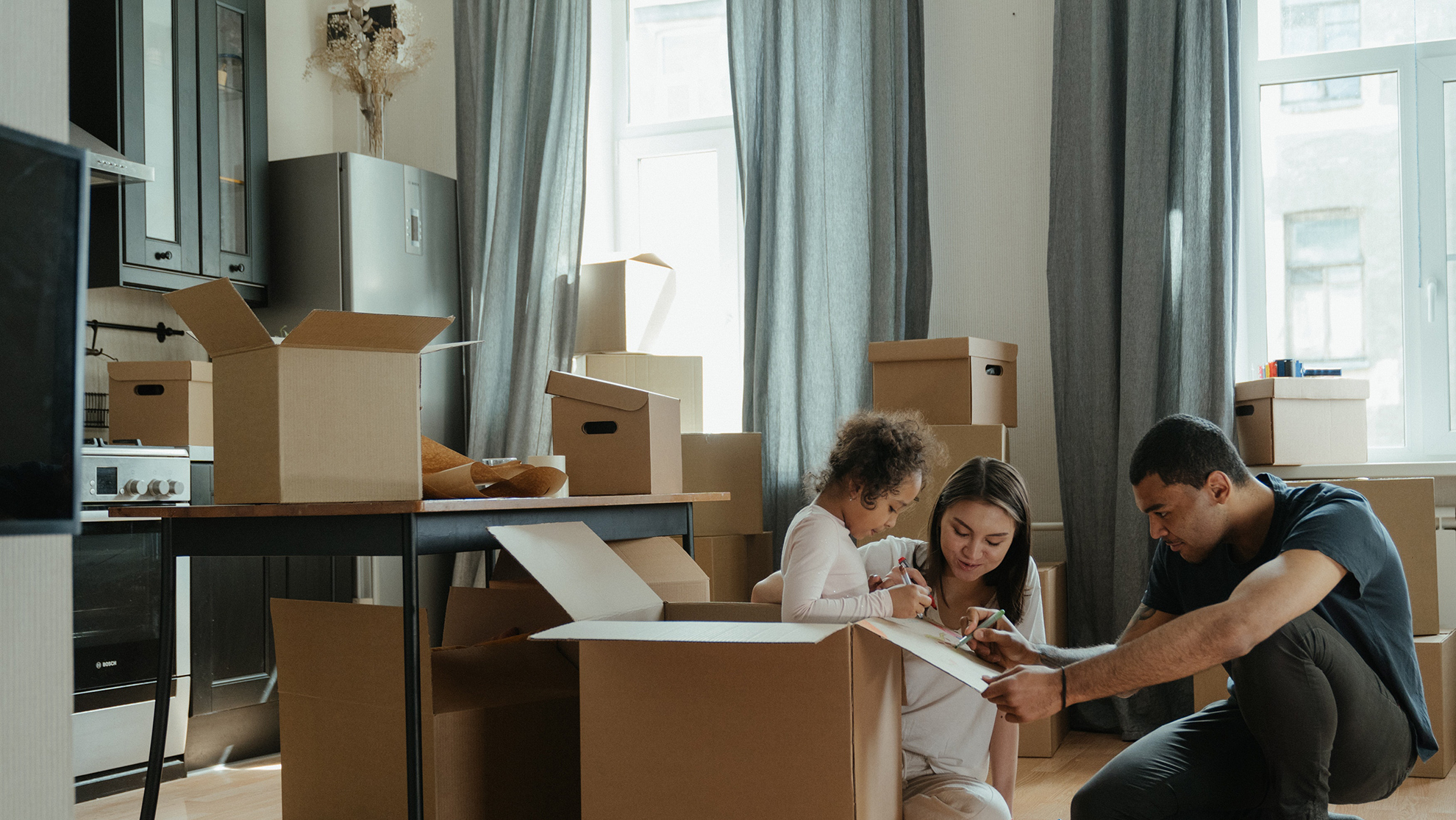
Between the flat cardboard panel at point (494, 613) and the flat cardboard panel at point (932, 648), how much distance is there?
3.11ft

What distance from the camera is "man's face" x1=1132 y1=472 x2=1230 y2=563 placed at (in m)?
1.63

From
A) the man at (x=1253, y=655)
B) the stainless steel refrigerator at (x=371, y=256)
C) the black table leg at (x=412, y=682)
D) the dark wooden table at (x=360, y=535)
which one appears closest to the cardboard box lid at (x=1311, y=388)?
the man at (x=1253, y=655)

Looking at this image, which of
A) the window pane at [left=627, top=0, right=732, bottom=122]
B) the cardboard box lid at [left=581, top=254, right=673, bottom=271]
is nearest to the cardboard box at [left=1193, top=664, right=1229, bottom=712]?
the cardboard box lid at [left=581, top=254, right=673, bottom=271]

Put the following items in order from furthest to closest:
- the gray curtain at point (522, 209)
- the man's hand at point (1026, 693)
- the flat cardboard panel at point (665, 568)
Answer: the gray curtain at point (522, 209) → the flat cardboard panel at point (665, 568) → the man's hand at point (1026, 693)

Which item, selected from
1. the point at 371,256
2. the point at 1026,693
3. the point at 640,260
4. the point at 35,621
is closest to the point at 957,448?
the point at 640,260

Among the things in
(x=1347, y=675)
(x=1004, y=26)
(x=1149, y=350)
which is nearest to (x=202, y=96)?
(x=1004, y=26)

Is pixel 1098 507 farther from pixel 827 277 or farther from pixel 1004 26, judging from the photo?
pixel 1004 26

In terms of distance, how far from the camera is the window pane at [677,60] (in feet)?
13.2

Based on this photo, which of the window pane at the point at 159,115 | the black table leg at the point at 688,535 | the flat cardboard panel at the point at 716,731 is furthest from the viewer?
the window pane at the point at 159,115

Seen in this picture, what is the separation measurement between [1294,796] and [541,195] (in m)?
3.00

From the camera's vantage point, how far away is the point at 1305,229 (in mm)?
3338

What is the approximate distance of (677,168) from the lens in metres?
4.07

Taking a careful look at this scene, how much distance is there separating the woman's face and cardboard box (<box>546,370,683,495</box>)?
72 centimetres

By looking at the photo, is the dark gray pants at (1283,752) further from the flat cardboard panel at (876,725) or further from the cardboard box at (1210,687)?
the cardboard box at (1210,687)
